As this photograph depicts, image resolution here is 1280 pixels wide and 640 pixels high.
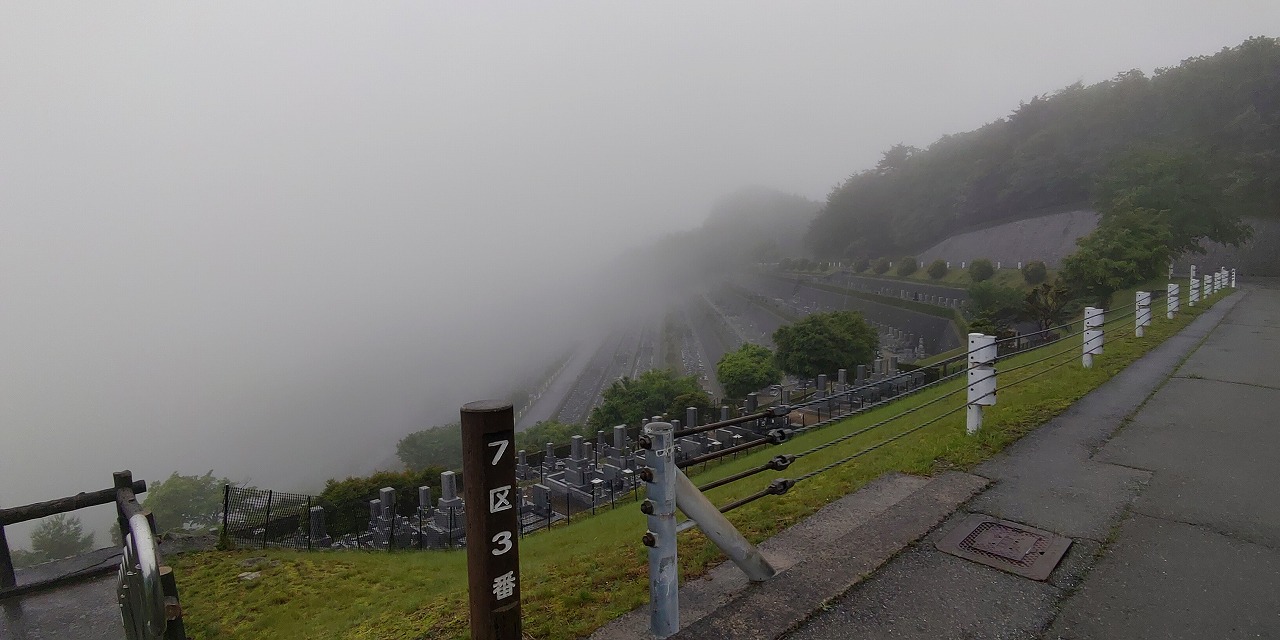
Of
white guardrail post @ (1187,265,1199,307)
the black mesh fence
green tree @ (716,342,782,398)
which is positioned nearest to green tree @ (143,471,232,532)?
the black mesh fence

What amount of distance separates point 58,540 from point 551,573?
57.7m

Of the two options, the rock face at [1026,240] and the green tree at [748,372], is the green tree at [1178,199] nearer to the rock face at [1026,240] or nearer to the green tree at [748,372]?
the rock face at [1026,240]

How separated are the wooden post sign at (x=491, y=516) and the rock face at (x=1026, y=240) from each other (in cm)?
5932

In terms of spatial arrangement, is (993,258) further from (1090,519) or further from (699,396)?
(1090,519)

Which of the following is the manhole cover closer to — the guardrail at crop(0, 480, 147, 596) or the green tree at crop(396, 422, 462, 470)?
the guardrail at crop(0, 480, 147, 596)

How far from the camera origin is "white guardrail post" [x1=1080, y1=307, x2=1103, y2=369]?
888 cm

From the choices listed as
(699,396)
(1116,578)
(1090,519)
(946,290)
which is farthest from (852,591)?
(946,290)

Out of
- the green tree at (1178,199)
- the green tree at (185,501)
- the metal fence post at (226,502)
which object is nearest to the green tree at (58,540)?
the green tree at (185,501)

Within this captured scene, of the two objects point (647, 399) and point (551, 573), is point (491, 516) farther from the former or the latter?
point (647, 399)

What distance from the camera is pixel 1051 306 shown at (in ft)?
94.6

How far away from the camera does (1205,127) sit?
50.4 meters

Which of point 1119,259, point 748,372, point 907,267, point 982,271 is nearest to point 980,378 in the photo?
point 1119,259

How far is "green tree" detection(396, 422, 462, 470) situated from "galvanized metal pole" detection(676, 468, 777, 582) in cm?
4403

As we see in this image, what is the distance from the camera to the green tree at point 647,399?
35.4 m
